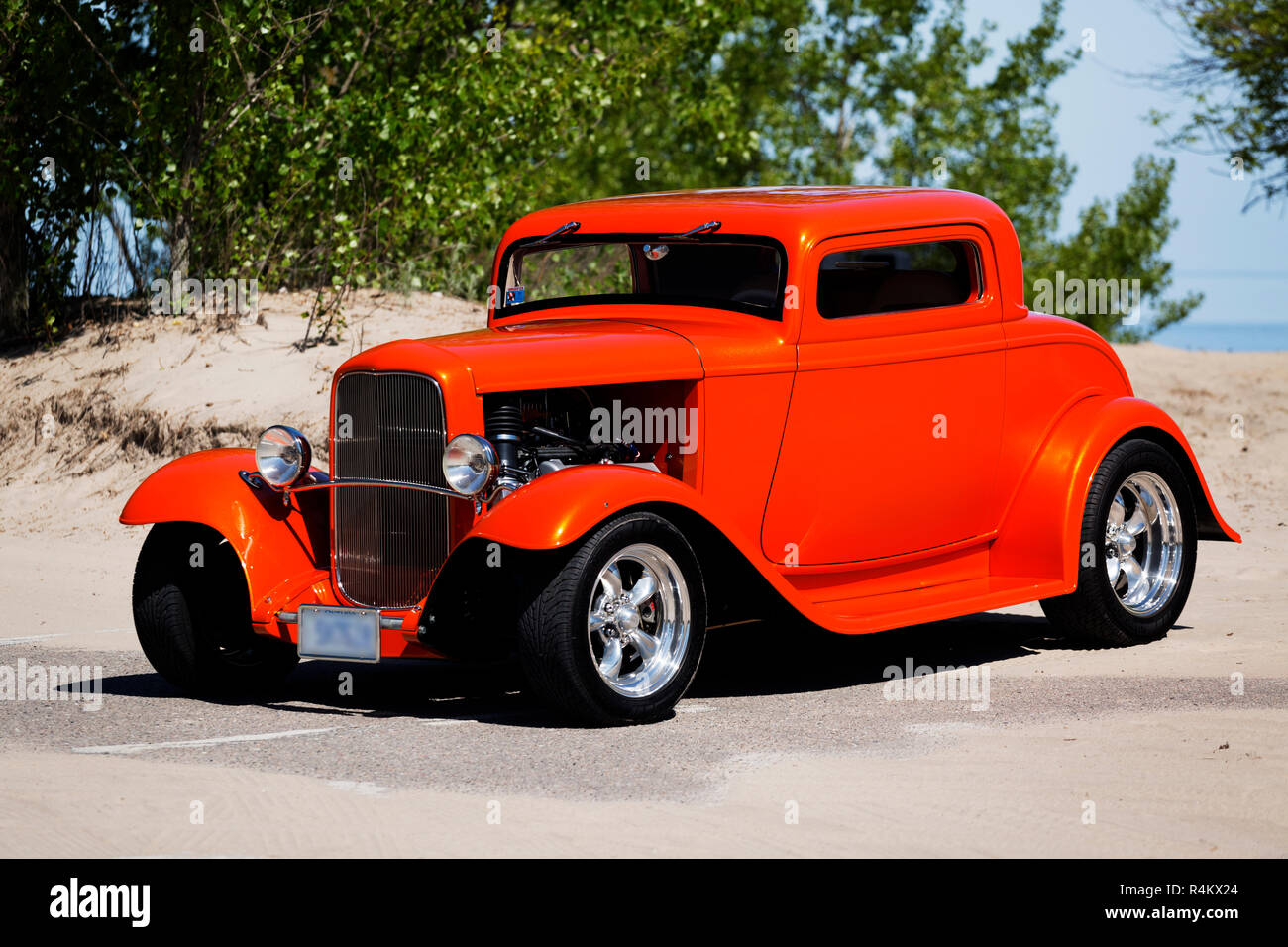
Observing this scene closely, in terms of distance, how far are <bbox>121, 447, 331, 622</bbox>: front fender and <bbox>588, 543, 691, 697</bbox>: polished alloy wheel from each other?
1427 mm

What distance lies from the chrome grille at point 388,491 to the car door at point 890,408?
1.52m

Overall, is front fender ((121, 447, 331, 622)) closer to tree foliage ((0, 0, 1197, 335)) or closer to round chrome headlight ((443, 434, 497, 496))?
round chrome headlight ((443, 434, 497, 496))

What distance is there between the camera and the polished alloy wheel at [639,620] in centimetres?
675

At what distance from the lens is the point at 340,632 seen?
6.86 meters

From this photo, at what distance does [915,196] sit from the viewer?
8391 millimetres

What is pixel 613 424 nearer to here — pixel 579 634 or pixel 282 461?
pixel 579 634

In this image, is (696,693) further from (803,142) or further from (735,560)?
(803,142)

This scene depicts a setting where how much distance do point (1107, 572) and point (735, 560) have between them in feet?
8.19

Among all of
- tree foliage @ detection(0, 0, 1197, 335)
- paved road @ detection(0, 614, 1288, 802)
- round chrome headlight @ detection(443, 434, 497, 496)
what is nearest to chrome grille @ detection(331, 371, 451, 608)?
round chrome headlight @ detection(443, 434, 497, 496)

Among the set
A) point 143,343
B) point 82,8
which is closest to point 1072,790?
point 143,343

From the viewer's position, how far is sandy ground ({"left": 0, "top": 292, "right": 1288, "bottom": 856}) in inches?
204

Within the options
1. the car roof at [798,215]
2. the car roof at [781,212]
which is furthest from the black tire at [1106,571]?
the car roof at [781,212]

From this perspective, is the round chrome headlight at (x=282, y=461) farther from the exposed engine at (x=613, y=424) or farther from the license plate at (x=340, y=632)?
the exposed engine at (x=613, y=424)


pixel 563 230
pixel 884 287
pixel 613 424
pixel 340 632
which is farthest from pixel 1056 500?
pixel 340 632
